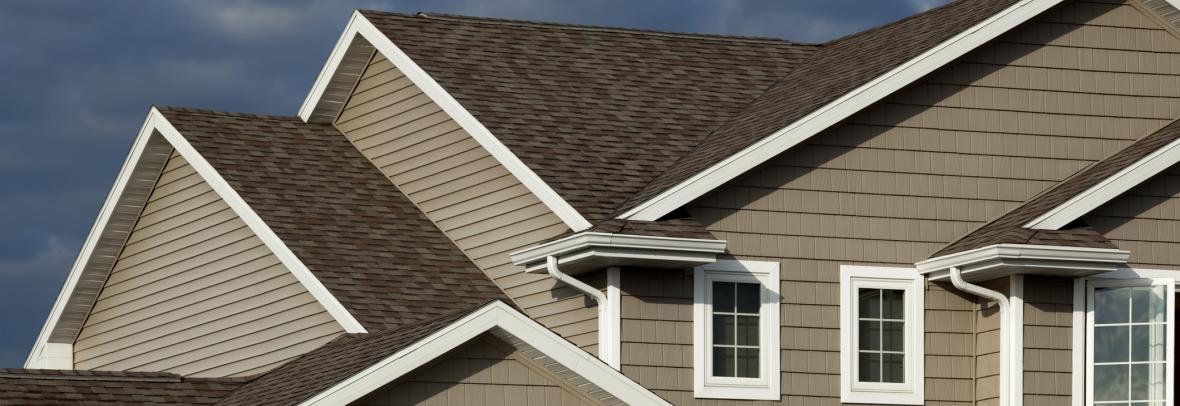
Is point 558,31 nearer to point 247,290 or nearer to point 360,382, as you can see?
point 247,290

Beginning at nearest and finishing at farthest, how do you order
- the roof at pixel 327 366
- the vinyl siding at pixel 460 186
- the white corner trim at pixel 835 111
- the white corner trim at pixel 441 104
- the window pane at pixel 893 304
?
the roof at pixel 327 366 < the white corner trim at pixel 835 111 < the white corner trim at pixel 441 104 < the window pane at pixel 893 304 < the vinyl siding at pixel 460 186

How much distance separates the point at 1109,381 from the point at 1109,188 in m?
1.88

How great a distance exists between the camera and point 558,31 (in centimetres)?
2430

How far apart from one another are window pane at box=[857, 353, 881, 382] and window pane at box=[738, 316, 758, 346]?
3.68 feet

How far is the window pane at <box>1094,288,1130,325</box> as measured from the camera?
65.1 feet

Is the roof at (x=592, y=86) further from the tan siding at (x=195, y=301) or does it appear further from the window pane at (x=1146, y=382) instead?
the window pane at (x=1146, y=382)

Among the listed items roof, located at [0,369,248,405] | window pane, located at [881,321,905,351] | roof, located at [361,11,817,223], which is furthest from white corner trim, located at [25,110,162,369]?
window pane, located at [881,321,905,351]

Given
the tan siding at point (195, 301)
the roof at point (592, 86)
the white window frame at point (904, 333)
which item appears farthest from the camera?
the tan siding at point (195, 301)

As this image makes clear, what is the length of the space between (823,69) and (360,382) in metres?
9.43

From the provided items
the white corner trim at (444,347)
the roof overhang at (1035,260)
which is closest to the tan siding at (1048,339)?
the roof overhang at (1035,260)

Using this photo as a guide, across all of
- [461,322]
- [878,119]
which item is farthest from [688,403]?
[461,322]

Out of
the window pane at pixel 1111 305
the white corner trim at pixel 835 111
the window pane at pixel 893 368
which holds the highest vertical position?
the white corner trim at pixel 835 111

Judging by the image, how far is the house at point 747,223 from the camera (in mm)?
19250

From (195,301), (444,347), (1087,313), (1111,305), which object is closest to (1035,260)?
(1087,313)
